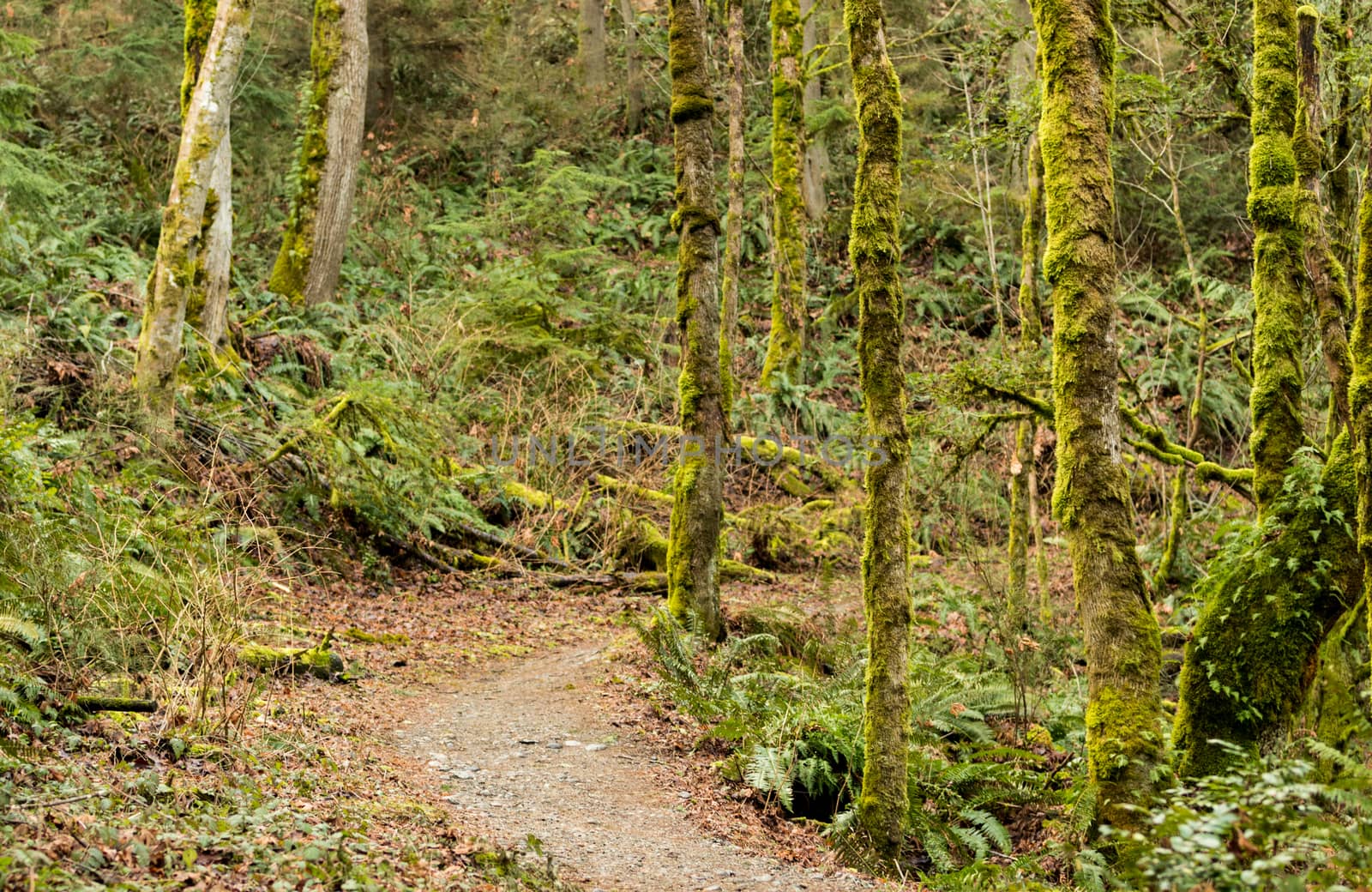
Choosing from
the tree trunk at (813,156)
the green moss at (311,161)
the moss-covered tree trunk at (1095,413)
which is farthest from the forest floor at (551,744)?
the tree trunk at (813,156)

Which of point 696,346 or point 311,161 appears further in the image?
point 311,161

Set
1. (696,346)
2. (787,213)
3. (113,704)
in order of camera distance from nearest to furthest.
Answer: (113,704) < (696,346) < (787,213)

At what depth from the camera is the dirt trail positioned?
536 cm

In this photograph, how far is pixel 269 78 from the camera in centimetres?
1970

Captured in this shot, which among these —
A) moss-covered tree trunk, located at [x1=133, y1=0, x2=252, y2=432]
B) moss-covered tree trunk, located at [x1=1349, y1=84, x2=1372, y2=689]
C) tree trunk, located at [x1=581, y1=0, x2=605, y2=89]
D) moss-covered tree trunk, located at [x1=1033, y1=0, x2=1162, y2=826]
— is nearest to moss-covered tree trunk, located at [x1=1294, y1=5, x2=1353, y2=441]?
moss-covered tree trunk, located at [x1=1349, y1=84, x2=1372, y2=689]

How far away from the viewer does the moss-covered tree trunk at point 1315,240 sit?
6.59 metres

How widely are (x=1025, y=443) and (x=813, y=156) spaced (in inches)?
508

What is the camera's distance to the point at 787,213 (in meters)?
19.3

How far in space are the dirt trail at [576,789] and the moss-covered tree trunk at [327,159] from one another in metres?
9.83

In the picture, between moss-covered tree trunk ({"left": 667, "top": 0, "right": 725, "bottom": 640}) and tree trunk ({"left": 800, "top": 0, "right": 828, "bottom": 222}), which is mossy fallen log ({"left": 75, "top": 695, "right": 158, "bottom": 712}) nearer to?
moss-covered tree trunk ({"left": 667, "top": 0, "right": 725, "bottom": 640})

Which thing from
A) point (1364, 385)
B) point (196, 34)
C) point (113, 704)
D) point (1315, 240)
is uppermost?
point (196, 34)

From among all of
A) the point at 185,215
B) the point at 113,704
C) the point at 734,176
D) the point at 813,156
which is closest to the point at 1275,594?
the point at 113,704

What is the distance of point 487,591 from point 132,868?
792 centimetres

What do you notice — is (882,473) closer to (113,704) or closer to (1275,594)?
(1275,594)
